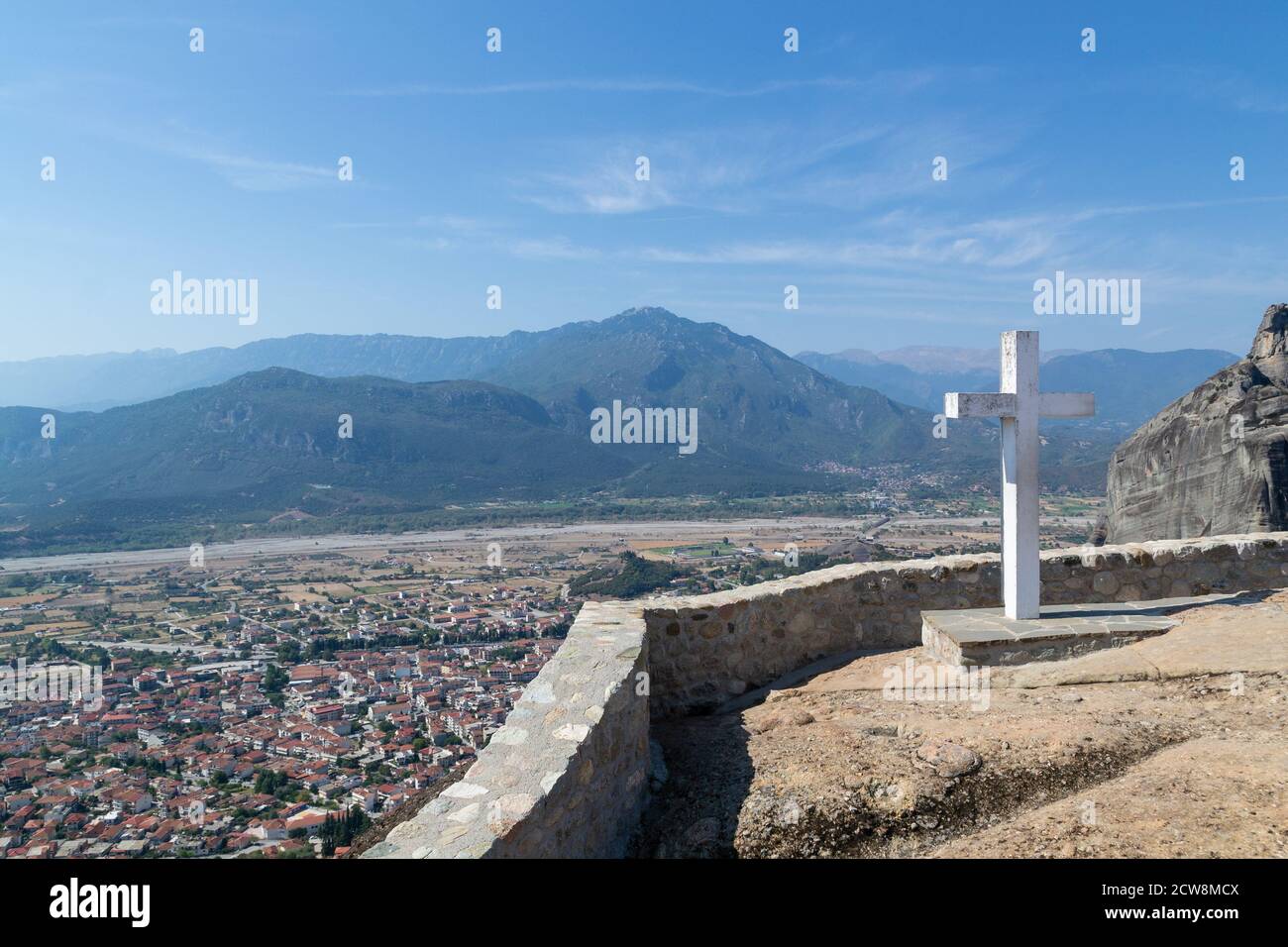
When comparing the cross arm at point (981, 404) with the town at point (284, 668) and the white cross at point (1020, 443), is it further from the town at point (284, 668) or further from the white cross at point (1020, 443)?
the town at point (284, 668)

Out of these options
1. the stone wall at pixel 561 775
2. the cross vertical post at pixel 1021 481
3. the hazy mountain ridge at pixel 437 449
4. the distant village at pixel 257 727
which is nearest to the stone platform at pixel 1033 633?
the cross vertical post at pixel 1021 481

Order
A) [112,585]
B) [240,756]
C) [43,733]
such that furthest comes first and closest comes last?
[112,585], [43,733], [240,756]

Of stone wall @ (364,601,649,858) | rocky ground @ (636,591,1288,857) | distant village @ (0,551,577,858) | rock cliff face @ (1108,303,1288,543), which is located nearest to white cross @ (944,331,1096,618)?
rocky ground @ (636,591,1288,857)

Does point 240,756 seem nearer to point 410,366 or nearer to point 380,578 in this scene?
point 380,578

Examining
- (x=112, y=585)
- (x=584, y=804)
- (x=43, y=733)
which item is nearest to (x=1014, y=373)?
(x=584, y=804)

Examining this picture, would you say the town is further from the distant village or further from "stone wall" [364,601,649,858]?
"stone wall" [364,601,649,858]

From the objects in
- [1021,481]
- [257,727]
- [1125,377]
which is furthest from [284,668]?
[1125,377]
